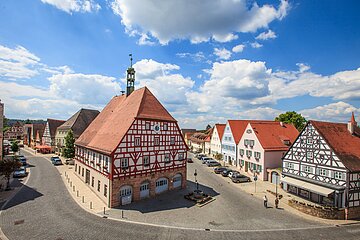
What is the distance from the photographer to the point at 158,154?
2653 centimetres

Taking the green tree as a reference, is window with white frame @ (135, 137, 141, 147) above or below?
above

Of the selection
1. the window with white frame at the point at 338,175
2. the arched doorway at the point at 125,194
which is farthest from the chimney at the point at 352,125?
the arched doorway at the point at 125,194

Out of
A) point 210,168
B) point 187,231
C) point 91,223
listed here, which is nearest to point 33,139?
point 210,168

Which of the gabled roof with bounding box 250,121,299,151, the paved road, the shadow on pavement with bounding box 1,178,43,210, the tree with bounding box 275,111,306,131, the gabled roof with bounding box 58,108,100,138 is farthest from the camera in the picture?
the tree with bounding box 275,111,306,131

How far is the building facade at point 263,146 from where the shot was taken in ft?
116

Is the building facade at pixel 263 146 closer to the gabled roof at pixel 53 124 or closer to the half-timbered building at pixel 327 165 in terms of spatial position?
the half-timbered building at pixel 327 165

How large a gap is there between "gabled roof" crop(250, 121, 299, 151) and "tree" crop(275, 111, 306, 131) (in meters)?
18.8

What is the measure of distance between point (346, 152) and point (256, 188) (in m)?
11.9

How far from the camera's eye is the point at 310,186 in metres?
24.8

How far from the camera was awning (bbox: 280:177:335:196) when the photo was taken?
22812 millimetres

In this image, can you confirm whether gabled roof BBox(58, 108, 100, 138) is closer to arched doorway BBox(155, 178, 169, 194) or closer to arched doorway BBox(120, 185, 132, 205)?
arched doorway BBox(155, 178, 169, 194)

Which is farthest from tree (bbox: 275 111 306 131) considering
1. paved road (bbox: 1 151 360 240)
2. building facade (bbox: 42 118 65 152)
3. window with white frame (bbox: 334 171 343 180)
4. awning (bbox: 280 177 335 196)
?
building facade (bbox: 42 118 65 152)

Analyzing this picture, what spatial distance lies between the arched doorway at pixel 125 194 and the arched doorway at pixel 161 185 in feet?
12.4

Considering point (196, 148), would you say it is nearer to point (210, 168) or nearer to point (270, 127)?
point (210, 168)
